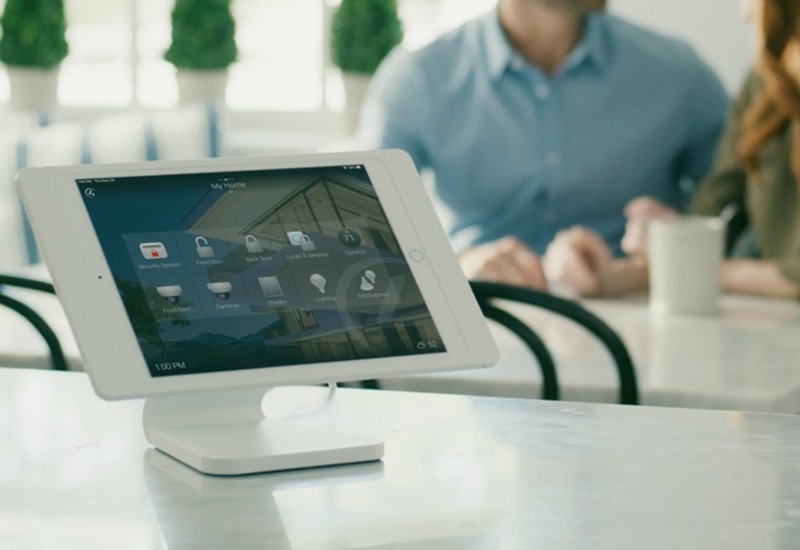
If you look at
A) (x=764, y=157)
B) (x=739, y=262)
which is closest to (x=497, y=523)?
(x=739, y=262)

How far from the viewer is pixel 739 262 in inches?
102

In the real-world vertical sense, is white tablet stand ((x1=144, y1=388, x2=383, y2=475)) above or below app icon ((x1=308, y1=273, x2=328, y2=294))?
below

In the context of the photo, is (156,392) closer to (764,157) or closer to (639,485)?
(639,485)

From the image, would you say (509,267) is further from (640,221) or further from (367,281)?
(367,281)

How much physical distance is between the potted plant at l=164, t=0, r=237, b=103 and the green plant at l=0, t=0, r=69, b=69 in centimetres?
43

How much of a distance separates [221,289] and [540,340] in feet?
2.44

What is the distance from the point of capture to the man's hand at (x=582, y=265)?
2.48 metres

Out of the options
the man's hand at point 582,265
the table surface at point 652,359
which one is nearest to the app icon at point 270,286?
the table surface at point 652,359

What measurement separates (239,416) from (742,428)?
401mm

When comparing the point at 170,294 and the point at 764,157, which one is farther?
the point at 764,157

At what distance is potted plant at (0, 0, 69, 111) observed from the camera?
18.6 ft

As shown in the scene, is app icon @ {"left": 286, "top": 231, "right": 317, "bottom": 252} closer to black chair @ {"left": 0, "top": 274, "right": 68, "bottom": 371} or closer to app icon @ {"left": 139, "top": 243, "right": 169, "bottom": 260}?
app icon @ {"left": 139, "top": 243, "right": 169, "bottom": 260}

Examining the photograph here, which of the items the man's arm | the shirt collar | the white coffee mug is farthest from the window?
the white coffee mug

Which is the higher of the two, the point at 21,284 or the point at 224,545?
the point at 224,545
